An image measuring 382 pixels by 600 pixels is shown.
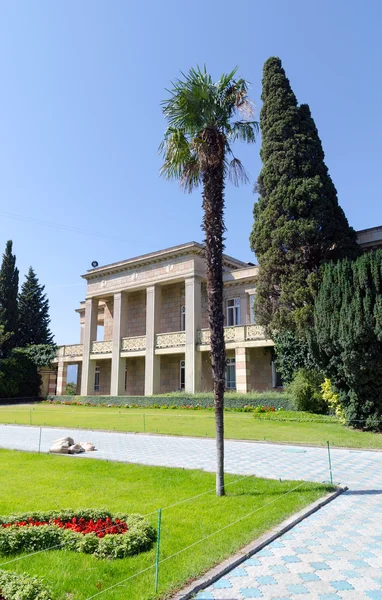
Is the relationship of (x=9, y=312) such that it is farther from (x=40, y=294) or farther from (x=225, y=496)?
(x=225, y=496)

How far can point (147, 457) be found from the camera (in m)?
11.8

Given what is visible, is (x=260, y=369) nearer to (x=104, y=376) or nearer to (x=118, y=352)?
(x=118, y=352)

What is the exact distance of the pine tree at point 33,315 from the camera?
2048 inches

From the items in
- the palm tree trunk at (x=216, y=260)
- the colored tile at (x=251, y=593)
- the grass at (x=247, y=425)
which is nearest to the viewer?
the colored tile at (x=251, y=593)

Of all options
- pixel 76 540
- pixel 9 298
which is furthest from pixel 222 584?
pixel 9 298

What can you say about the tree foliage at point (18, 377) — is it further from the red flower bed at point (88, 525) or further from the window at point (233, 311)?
the red flower bed at point (88, 525)

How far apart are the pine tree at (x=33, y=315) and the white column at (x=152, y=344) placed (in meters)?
23.9

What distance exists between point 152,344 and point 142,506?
83.2 ft

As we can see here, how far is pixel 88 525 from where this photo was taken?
18.4 feet

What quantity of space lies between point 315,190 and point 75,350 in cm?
2599

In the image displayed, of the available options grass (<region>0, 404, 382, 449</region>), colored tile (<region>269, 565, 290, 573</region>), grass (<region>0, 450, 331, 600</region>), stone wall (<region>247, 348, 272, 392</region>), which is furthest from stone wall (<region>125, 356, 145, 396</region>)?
colored tile (<region>269, 565, 290, 573</region>)

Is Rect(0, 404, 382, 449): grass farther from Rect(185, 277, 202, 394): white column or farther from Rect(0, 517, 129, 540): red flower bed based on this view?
Rect(0, 517, 129, 540): red flower bed

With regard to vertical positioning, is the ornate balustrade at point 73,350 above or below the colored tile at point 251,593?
above

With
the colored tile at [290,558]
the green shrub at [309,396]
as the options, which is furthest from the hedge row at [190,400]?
the colored tile at [290,558]
